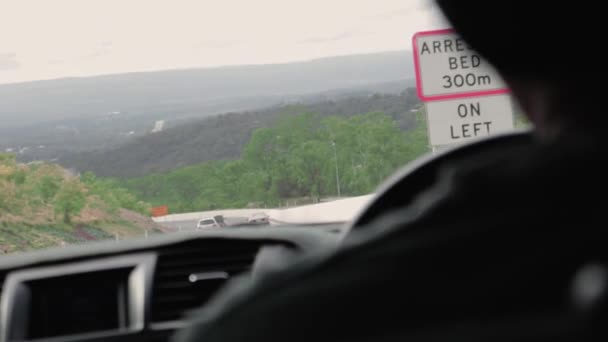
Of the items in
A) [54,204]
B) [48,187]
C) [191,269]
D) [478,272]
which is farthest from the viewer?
[48,187]

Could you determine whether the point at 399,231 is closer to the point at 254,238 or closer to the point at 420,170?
the point at 420,170

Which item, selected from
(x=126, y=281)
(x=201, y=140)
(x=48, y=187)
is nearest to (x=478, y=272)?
(x=126, y=281)

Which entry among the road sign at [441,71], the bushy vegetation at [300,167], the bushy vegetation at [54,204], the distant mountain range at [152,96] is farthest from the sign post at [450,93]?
the distant mountain range at [152,96]

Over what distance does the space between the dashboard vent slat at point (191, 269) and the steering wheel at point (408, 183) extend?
1.13m

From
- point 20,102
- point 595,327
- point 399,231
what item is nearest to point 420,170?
point 399,231

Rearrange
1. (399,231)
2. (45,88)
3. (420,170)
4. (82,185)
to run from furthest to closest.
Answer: (45,88), (82,185), (420,170), (399,231)

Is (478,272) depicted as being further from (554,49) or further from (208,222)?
(208,222)

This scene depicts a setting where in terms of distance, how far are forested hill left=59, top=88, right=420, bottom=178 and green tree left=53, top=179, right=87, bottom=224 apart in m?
5.30

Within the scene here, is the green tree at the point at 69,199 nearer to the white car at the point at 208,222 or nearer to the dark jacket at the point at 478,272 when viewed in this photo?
the white car at the point at 208,222

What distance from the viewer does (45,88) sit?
38562 millimetres

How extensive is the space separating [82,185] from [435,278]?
21002 mm

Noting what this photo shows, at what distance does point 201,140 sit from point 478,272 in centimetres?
3436

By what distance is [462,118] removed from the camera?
336 inches

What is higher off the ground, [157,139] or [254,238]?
[157,139]
